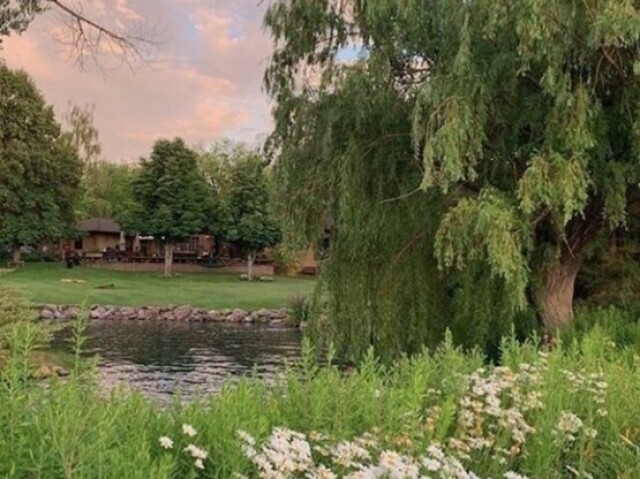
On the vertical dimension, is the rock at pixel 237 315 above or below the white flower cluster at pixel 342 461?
below

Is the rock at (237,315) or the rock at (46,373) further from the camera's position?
the rock at (237,315)

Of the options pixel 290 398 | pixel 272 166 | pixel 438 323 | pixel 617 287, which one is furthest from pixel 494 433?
pixel 617 287

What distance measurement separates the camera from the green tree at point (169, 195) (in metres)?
38.2

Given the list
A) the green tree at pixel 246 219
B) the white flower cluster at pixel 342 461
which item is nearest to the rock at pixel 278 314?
the green tree at pixel 246 219

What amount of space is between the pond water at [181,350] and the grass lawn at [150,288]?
3.65 m

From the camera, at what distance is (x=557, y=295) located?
33.0 feet

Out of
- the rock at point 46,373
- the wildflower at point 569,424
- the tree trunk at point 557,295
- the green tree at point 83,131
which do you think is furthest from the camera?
the green tree at point 83,131

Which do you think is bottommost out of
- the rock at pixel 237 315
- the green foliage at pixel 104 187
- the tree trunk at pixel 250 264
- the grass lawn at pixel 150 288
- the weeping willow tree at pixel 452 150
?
the rock at pixel 237 315

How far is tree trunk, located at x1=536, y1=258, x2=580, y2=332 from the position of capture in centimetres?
993

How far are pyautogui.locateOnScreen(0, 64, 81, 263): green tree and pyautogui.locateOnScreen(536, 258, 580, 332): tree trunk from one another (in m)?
32.0

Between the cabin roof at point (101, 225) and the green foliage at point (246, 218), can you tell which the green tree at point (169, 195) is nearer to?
the green foliage at point (246, 218)

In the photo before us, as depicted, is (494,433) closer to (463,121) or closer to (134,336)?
(463,121)

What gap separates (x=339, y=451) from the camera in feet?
7.69

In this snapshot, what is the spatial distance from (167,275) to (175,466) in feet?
126
